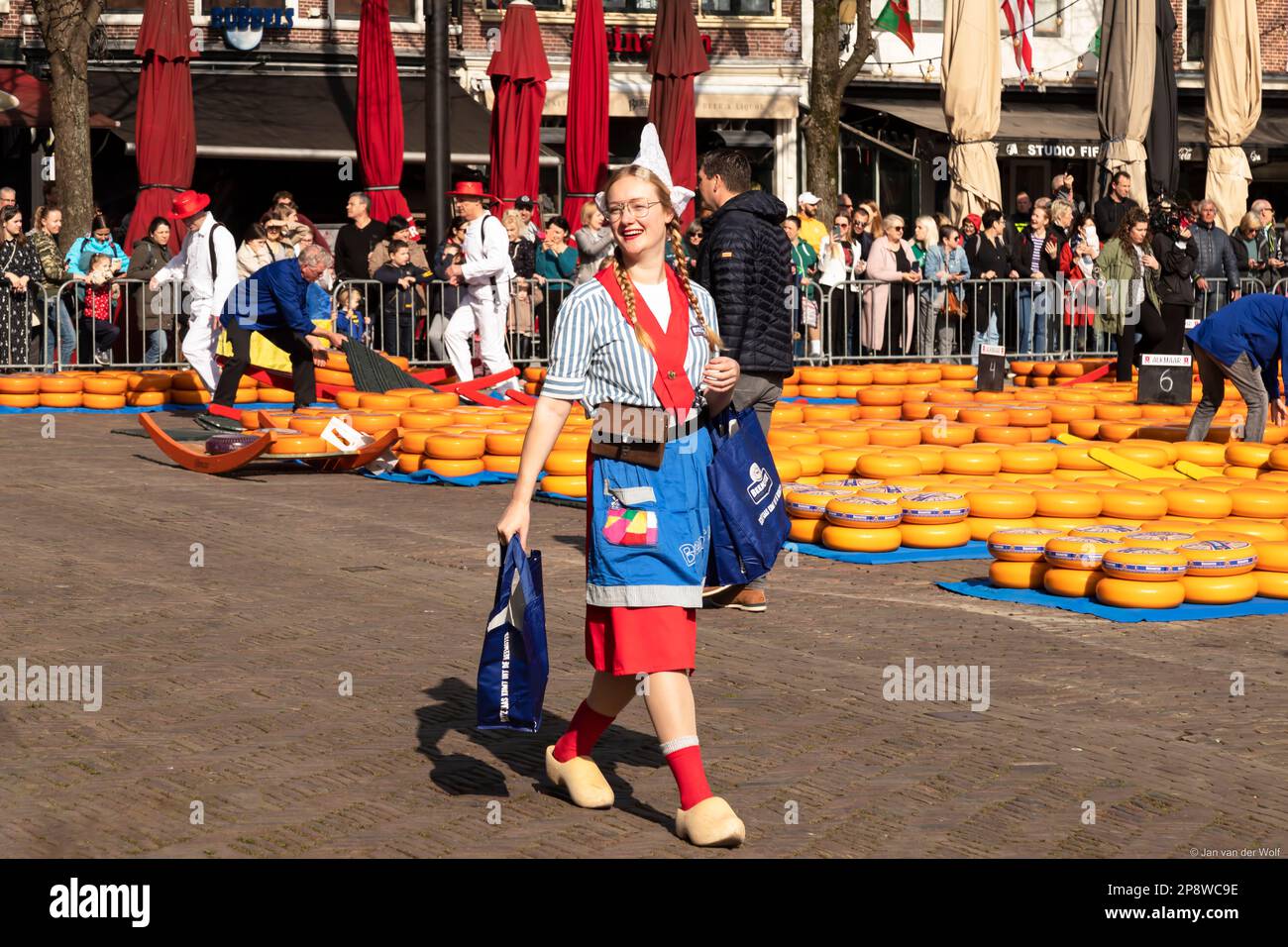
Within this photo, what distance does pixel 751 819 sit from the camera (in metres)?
5.82

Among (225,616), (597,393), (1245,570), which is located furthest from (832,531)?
(597,393)

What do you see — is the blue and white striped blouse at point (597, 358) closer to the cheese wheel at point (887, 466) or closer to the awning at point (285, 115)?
the cheese wheel at point (887, 466)

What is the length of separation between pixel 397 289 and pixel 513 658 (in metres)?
14.9

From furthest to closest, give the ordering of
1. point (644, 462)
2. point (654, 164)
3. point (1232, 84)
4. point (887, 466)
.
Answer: point (1232, 84), point (887, 466), point (654, 164), point (644, 462)

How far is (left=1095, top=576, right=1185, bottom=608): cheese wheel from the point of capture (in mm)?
9297

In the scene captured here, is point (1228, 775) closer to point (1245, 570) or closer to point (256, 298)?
point (1245, 570)

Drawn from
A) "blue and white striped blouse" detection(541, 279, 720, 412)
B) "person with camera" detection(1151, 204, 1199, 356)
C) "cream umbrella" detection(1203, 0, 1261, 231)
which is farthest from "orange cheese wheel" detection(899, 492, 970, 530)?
"cream umbrella" detection(1203, 0, 1261, 231)

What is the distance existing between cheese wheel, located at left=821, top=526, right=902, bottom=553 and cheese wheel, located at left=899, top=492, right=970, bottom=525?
16 centimetres

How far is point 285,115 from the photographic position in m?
28.3

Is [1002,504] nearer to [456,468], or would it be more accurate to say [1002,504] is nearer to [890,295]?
[456,468]

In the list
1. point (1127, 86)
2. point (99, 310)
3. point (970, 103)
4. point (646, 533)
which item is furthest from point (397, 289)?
point (646, 533)

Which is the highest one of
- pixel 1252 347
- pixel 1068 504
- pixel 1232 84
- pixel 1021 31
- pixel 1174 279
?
pixel 1021 31

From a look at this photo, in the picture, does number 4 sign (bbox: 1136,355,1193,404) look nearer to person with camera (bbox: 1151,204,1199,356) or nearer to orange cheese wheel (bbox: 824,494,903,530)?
person with camera (bbox: 1151,204,1199,356)

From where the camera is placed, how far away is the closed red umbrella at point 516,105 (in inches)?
949
